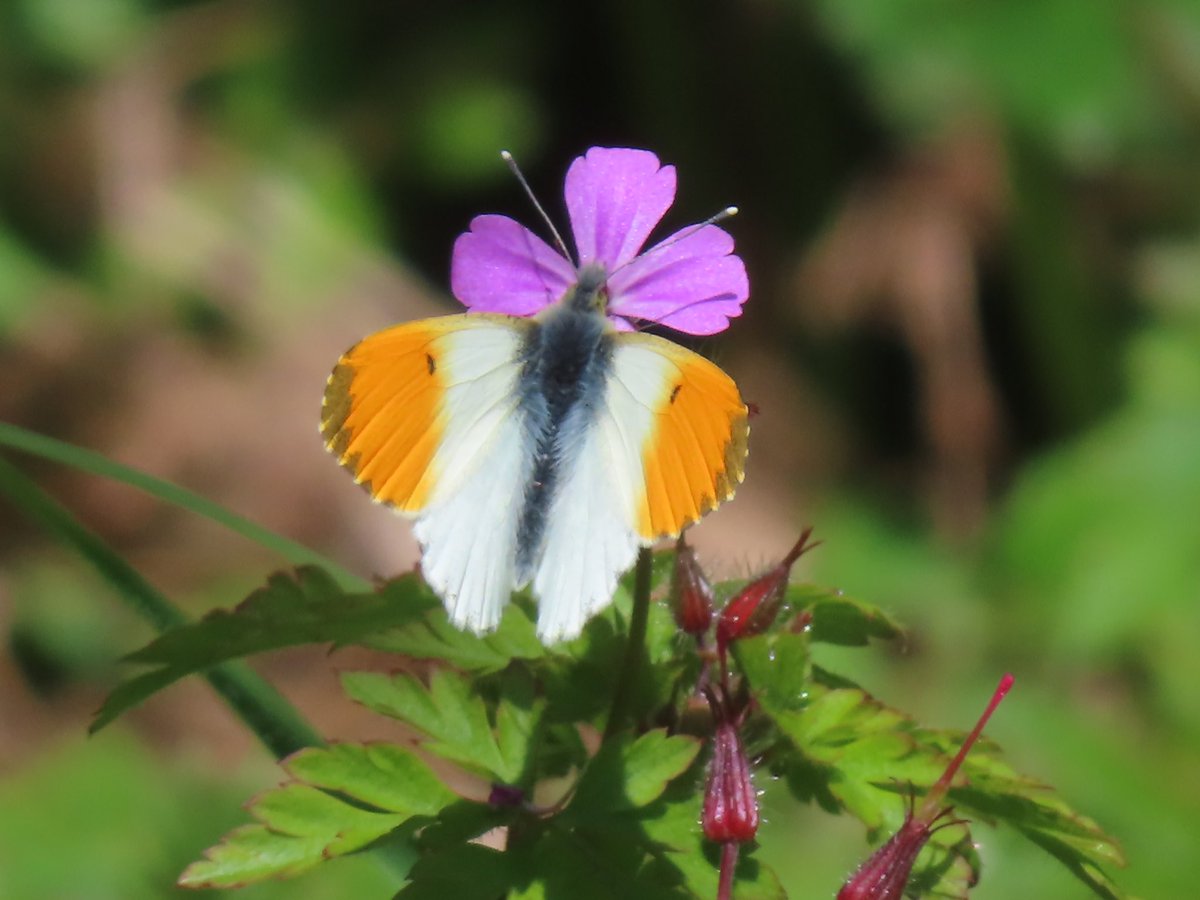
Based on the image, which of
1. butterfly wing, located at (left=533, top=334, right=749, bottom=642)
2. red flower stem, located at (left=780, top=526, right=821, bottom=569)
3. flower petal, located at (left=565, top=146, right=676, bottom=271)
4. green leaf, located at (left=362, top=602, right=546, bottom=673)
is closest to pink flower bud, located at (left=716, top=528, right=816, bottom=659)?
red flower stem, located at (left=780, top=526, right=821, bottom=569)

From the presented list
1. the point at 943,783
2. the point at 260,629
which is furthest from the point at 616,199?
the point at 943,783

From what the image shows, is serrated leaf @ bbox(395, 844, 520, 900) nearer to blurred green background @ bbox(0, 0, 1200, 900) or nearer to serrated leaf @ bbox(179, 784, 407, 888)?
serrated leaf @ bbox(179, 784, 407, 888)

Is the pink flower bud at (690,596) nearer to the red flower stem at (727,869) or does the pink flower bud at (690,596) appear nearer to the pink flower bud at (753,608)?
the pink flower bud at (753,608)

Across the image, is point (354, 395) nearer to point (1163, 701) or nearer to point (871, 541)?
point (1163, 701)

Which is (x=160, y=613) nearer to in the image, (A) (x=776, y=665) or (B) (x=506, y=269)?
(B) (x=506, y=269)

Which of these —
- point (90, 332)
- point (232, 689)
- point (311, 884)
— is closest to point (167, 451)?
point (90, 332)

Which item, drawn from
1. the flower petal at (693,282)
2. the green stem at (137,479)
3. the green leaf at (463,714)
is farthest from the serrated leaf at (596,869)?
the flower petal at (693,282)
